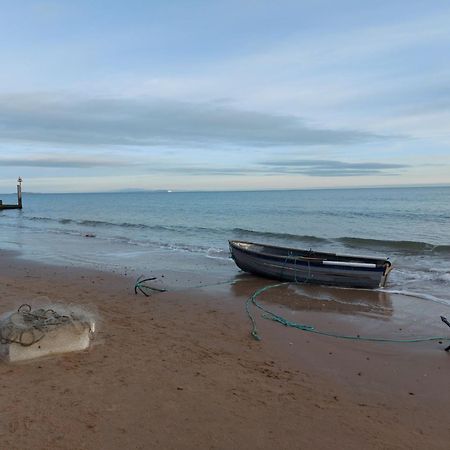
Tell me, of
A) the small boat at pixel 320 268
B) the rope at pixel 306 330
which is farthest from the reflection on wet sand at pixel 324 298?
the rope at pixel 306 330

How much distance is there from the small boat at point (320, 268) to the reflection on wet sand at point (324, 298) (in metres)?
0.23

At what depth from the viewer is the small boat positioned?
12250 mm

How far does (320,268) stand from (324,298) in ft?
5.07

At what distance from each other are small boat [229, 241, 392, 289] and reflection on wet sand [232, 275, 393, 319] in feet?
0.77

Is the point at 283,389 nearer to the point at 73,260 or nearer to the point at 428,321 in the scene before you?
the point at 428,321

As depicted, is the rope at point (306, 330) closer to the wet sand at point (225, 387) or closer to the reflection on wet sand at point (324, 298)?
the wet sand at point (225, 387)

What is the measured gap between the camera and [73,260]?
1647 cm

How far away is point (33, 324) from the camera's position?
579 cm

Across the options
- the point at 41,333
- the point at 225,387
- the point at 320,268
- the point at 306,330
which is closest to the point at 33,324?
the point at 41,333

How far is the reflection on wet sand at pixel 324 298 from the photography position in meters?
10.1

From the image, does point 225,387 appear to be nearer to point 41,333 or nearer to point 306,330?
point 41,333

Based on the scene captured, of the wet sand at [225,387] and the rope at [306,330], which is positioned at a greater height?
the wet sand at [225,387]

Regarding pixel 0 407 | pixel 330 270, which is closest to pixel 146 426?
pixel 0 407

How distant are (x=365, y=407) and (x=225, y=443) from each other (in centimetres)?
191
